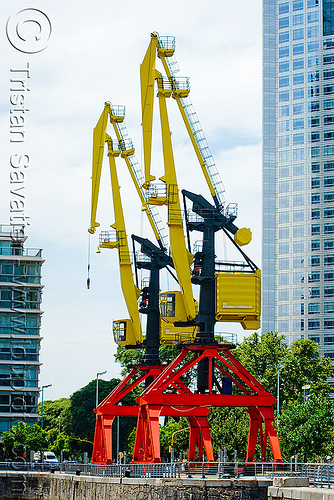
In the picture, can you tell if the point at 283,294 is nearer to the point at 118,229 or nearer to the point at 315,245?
the point at 315,245

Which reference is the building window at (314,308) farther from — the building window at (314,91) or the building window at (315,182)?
the building window at (314,91)

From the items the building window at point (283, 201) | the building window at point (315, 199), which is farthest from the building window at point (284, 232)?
the building window at point (315, 199)

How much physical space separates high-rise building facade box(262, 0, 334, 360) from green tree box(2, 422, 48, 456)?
71.0 m

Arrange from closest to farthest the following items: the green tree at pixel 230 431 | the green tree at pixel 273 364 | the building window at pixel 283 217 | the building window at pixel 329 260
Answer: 1. the green tree at pixel 230 431
2. the green tree at pixel 273 364
3. the building window at pixel 329 260
4. the building window at pixel 283 217

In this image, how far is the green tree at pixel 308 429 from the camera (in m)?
68.2

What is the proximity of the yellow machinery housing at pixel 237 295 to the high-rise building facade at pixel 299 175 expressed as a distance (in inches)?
3731

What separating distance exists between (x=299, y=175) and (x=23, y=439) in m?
86.1

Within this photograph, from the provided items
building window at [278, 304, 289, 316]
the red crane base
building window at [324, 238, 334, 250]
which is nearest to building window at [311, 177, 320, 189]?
building window at [324, 238, 334, 250]

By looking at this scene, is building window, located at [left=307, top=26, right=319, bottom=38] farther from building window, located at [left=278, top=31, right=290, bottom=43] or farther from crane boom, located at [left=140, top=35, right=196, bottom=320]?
crane boom, located at [left=140, top=35, right=196, bottom=320]

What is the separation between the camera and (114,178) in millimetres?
76750

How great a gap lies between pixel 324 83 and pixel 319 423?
102328mm

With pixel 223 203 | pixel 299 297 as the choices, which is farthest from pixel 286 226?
pixel 223 203

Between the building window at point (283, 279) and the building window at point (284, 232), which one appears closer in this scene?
the building window at point (283, 279)

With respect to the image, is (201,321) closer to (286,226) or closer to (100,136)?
(100,136)
